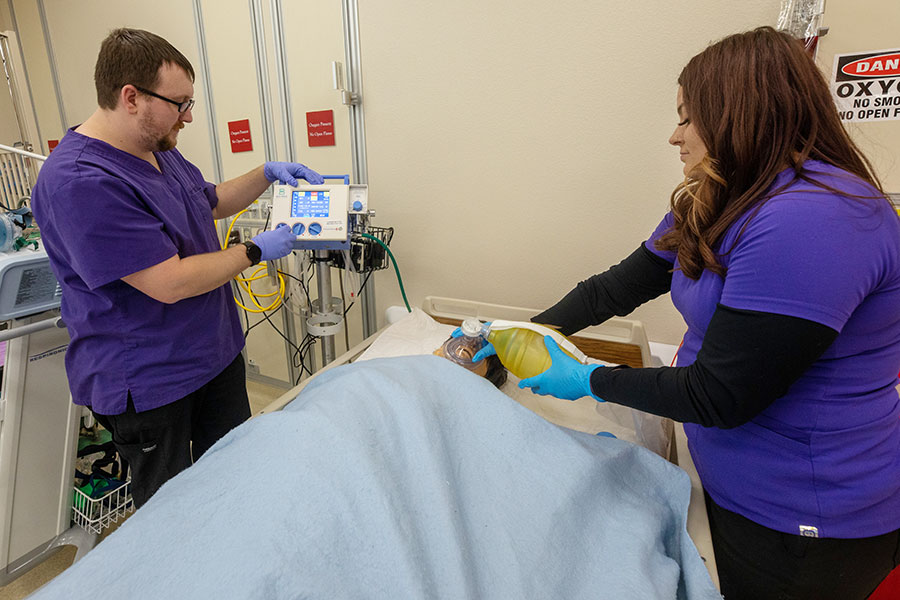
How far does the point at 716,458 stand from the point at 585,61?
Answer: 1195 millimetres

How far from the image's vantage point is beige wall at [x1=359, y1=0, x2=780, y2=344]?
4.53ft

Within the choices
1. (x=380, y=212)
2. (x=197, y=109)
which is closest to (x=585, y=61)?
(x=380, y=212)

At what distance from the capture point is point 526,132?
1.57 metres

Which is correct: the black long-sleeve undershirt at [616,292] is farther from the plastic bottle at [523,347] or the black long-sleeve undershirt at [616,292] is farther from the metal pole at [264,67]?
the metal pole at [264,67]

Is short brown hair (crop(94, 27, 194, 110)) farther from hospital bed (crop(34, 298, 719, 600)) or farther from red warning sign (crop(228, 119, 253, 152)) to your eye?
red warning sign (crop(228, 119, 253, 152))

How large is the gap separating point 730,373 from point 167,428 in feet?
4.23

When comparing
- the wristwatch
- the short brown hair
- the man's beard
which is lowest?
the wristwatch

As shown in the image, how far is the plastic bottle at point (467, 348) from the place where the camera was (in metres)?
1.19

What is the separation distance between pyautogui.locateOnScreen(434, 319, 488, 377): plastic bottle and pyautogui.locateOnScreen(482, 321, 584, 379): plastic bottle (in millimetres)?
33

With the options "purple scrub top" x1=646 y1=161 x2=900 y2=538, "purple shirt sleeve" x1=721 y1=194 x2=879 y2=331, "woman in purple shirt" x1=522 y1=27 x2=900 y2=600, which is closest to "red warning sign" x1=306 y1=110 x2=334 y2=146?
"woman in purple shirt" x1=522 y1=27 x2=900 y2=600

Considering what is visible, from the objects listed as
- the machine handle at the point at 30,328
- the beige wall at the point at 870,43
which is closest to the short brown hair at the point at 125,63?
the machine handle at the point at 30,328

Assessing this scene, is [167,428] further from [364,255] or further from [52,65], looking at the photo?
[52,65]

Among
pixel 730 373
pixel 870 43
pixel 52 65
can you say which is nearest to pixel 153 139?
pixel 730 373

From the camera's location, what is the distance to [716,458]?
79 centimetres
